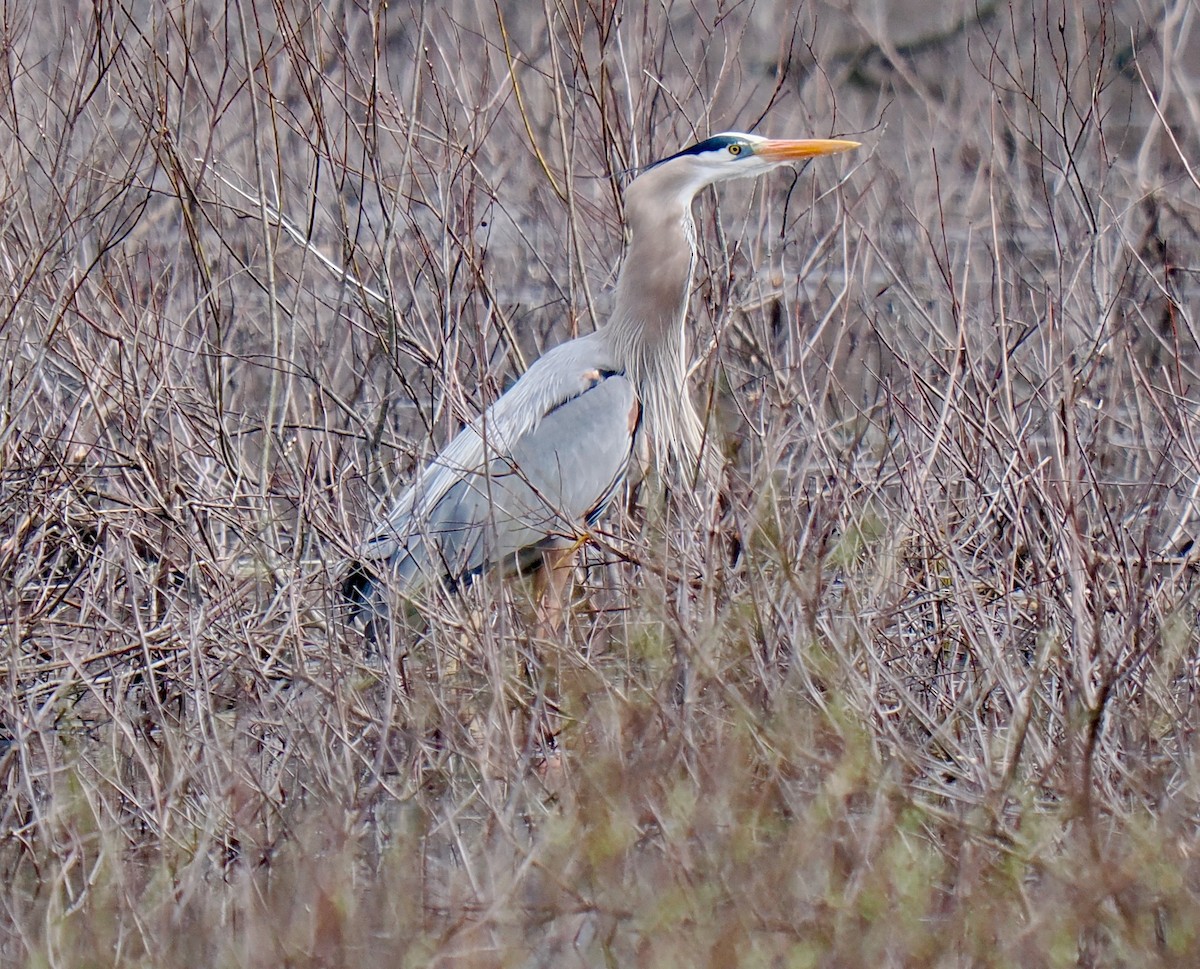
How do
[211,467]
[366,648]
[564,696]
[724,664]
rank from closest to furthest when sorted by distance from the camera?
[724,664], [564,696], [366,648], [211,467]

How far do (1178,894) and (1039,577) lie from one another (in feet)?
3.24

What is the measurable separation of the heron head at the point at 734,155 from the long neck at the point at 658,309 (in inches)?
3.5

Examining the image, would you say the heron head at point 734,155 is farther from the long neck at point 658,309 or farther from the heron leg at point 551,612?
the heron leg at point 551,612

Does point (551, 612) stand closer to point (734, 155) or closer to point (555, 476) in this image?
point (555, 476)

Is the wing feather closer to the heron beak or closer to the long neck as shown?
the long neck

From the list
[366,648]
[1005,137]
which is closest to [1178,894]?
[366,648]

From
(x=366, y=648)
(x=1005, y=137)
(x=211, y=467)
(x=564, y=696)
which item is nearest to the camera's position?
(x=564, y=696)

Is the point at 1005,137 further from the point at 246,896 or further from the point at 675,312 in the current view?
the point at 246,896

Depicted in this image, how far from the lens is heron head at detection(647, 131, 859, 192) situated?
4262 mm

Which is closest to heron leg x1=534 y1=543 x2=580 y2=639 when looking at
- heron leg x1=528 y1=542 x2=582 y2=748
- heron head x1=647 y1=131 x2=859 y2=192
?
heron leg x1=528 y1=542 x2=582 y2=748

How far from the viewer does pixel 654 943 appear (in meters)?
2.27

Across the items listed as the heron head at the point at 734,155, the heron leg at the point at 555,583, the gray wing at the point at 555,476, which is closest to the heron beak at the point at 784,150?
the heron head at the point at 734,155

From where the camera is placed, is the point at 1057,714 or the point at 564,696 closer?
the point at 1057,714

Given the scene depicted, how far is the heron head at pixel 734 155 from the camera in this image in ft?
14.0
